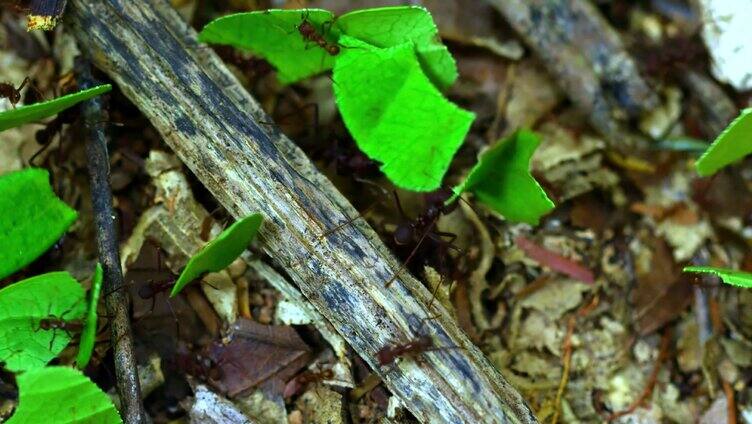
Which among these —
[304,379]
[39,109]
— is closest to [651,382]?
[304,379]

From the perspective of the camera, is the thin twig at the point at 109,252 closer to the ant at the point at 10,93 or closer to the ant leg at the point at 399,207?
the ant at the point at 10,93

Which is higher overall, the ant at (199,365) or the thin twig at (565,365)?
the ant at (199,365)

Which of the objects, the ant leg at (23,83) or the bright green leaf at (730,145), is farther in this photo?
the ant leg at (23,83)

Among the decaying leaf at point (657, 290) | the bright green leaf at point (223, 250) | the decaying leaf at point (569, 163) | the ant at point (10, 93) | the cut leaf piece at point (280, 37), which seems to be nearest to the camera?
the bright green leaf at point (223, 250)

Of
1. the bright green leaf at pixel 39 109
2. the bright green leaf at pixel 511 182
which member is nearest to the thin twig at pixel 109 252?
the bright green leaf at pixel 39 109

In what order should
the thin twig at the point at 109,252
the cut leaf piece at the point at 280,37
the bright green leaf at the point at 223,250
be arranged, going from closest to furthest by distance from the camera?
the bright green leaf at the point at 223,250
the thin twig at the point at 109,252
the cut leaf piece at the point at 280,37

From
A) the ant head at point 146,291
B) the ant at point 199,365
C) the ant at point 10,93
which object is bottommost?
the ant at point 199,365

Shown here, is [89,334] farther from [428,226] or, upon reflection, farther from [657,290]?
[657,290]

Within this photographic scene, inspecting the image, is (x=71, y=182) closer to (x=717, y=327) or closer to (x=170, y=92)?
(x=170, y=92)

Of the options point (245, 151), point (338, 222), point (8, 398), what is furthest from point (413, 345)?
point (8, 398)
